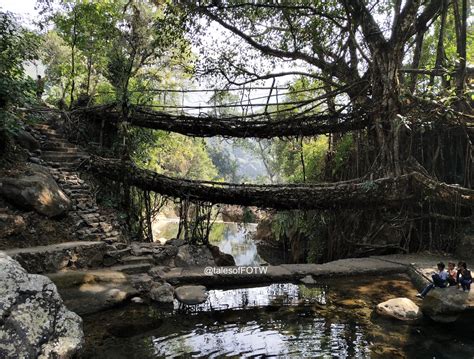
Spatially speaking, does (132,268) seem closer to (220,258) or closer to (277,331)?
(220,258)

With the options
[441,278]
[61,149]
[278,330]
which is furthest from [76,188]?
[441,278]

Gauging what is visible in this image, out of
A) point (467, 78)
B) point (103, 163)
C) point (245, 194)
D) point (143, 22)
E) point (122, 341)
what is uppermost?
point (143, 22)

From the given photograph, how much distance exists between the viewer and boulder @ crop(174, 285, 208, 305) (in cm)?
486

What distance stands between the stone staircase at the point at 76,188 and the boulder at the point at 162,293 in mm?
1806

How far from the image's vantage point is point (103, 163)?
727 centimetres

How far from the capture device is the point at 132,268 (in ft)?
19.0

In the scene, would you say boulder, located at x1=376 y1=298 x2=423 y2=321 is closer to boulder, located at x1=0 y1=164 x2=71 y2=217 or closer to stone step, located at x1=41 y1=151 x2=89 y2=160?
boulder, located at x1=0 y1=164 x2=71 y2=217

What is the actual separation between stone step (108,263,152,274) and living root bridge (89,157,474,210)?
5.30ft

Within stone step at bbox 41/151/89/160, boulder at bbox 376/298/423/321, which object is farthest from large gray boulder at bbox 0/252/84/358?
stone step at bbox 41/151/89/160

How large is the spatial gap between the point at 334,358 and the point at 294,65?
974 cm

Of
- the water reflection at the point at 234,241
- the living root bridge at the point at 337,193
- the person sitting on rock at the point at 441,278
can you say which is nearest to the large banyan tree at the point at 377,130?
the living root bridge at the point at 337,193

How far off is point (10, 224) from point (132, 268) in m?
1.97

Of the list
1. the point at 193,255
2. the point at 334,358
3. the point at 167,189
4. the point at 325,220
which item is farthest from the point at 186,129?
the point at 334,358

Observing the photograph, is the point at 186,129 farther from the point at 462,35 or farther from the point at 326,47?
the point at 462,35
